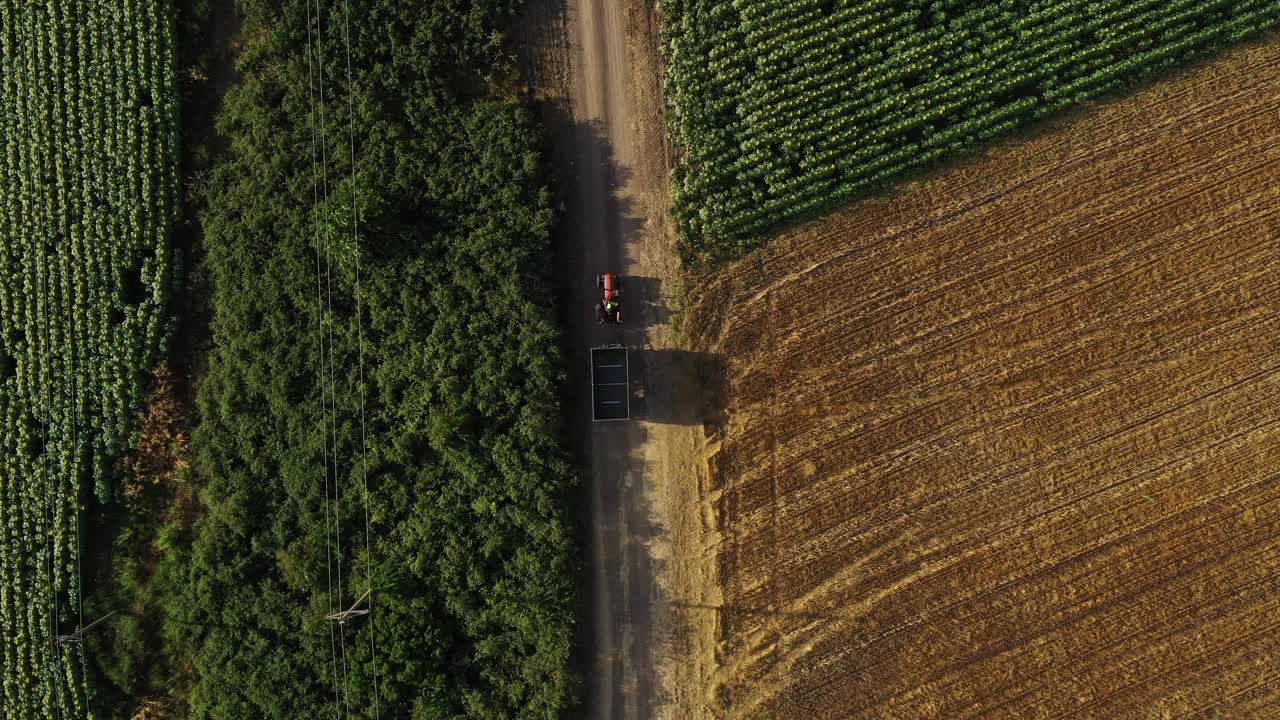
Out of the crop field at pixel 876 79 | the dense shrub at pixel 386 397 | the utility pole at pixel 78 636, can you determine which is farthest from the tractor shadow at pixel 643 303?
the utility pole at pixel 78 636

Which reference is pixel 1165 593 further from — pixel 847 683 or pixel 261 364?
pixel 261 364

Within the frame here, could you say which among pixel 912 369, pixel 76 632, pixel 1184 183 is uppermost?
pixel 1184 183

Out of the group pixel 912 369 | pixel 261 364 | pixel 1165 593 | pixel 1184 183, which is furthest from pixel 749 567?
pixel 1184 183

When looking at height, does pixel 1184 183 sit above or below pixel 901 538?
above

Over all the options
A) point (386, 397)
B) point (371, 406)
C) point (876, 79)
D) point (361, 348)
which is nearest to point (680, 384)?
point (386, 397)

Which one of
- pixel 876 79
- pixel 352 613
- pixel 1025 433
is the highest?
pixel 876 79

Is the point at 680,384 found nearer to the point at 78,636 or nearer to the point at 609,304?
the point at 609,304

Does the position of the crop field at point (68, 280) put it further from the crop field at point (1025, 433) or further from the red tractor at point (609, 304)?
the crop field at point (1025, 433)
